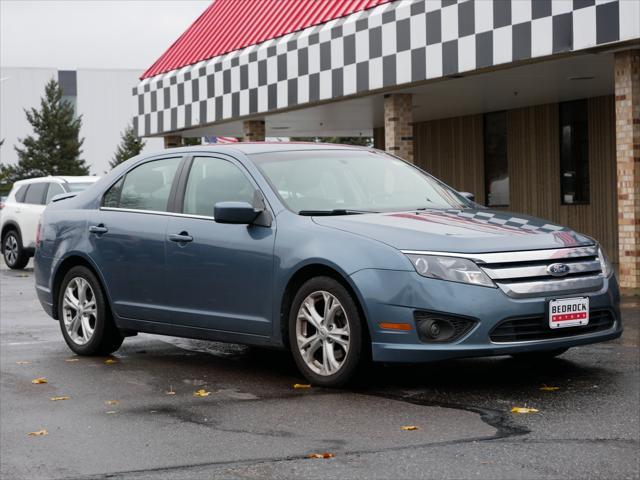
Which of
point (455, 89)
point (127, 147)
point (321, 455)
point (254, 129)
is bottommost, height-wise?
point (321, 455)

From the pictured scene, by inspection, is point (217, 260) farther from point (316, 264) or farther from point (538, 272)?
point (538, 272)

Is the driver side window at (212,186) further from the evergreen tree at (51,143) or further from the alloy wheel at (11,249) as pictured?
the evergreen tree at (51,143)

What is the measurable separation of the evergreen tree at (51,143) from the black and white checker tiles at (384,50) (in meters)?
58.1

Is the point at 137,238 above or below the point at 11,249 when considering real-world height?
above

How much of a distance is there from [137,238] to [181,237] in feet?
1.72

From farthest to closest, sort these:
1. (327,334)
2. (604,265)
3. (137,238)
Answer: (137,238) < (604,265) < (327,334)

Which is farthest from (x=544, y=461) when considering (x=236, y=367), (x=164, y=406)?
(x=236, y=367)

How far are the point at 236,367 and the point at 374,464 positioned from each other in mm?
3012

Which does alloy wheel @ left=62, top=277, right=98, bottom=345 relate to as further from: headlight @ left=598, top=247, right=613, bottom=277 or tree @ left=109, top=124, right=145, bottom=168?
tree @ left=109, top=124, right=145, bottom=168

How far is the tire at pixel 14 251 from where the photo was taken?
2034 centimetres

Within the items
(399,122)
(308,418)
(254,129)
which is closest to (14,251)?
(254,129)

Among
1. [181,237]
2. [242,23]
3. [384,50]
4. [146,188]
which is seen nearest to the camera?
[181,237]

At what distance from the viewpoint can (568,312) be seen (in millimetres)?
6418

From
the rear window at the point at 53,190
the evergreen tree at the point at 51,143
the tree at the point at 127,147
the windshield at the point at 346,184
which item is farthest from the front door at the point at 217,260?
the evergreen tree at the point at 51,143
